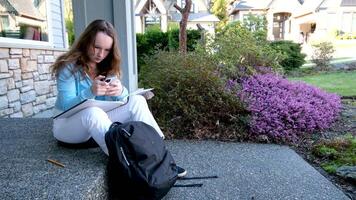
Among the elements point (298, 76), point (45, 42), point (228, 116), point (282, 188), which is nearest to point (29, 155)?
point (282, 188)

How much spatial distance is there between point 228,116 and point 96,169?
1.96 meters

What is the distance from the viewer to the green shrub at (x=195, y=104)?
3.31 meters

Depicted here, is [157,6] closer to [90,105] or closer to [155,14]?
[155,14]

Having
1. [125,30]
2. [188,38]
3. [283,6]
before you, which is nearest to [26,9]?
[125,30]

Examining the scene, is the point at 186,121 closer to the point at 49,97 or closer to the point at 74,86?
the point at 74,86

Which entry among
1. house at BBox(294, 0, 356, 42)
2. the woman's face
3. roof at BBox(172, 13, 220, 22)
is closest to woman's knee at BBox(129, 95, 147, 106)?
the woman's face

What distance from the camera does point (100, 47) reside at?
6.29 ft

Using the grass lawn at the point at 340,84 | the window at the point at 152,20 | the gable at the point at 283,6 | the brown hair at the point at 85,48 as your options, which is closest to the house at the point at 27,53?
the brown hair at the point at 85,48

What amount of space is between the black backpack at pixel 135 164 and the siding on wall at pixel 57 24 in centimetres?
371

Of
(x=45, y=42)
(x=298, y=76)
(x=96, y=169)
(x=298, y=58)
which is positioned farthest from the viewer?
(x=298, y=58)

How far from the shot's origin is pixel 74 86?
1863 millimetres

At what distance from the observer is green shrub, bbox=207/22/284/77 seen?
4.50m

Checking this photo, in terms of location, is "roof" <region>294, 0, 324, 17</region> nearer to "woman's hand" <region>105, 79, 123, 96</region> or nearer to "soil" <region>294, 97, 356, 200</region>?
"soil" <region>294, 97, 356, 200</region>

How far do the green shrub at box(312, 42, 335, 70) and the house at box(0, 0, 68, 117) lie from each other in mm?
8150
